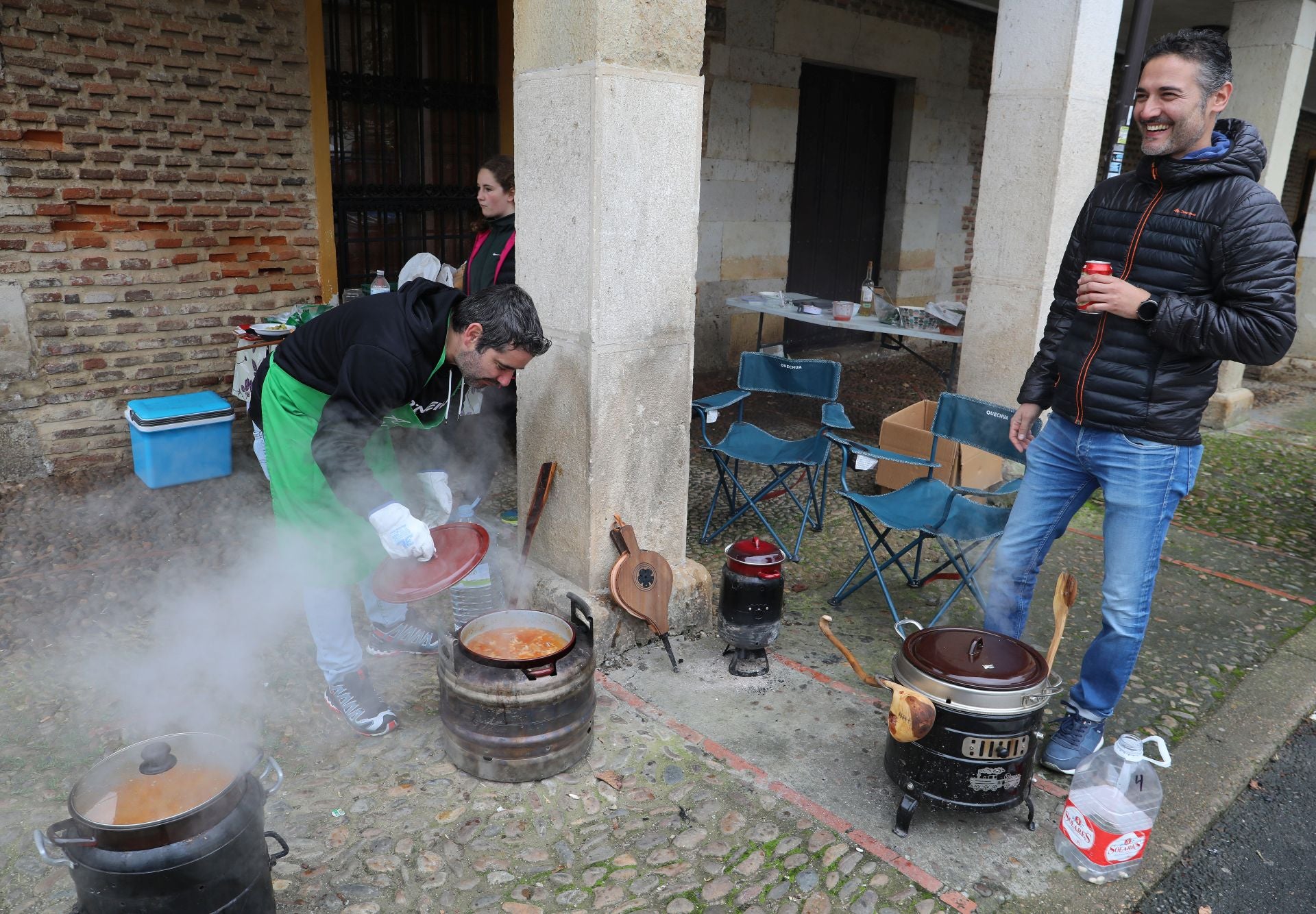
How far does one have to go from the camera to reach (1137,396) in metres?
3.11

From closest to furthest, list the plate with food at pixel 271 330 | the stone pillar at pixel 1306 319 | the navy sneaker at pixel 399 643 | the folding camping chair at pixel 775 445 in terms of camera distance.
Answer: the navy sneaker at pixel 399 643 → the folding camping chair at pixel 775 445 → the plate with food at pixel 271 330 → the stone pillar at pixel 1306 319

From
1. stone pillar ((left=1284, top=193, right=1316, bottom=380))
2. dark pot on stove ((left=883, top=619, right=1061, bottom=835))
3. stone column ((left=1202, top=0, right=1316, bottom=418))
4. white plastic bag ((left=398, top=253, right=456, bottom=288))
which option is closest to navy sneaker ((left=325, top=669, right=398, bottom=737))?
dark pot on stove ((left=883, top=619, right=1061, bottom=835))

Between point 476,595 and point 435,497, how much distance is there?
1.57 ft

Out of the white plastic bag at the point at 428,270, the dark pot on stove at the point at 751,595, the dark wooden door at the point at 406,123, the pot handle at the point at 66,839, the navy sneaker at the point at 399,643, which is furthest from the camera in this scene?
the dark wooden door at the point at 406,123

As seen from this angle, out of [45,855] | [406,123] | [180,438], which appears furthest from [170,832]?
[406,123]

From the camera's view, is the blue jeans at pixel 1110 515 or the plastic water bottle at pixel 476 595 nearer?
the blue jeans at pixel 1110 515

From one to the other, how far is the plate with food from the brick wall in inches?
22.4

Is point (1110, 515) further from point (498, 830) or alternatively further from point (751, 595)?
point (498, 830)

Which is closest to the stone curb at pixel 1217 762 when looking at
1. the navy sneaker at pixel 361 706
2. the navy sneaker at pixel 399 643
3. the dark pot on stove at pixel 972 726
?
the dark pot on stove at pixel 972 726

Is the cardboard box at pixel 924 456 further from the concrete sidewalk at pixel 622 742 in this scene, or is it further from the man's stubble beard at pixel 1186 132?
the man's stubble beard at pixel 1186 132

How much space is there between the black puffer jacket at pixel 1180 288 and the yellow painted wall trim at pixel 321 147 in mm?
5134

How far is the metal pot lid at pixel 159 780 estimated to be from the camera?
2266 millimetres

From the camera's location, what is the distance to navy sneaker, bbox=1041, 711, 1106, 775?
3389 millimetres

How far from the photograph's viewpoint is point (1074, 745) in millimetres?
3402
